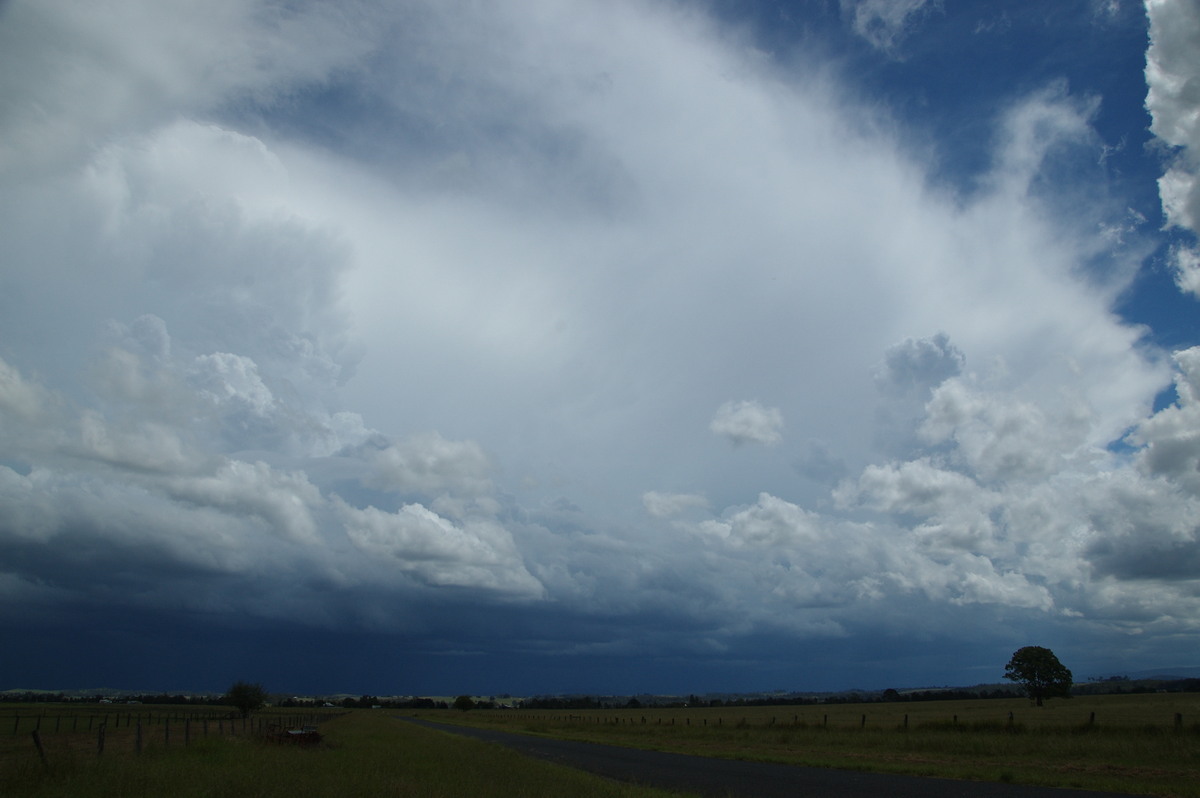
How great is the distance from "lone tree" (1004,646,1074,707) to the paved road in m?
79.9

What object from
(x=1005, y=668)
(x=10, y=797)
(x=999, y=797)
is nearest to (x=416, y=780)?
(x=10, y=797)

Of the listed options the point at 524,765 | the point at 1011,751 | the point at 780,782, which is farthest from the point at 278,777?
the point at 1011,751

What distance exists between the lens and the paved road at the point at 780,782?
20.5 meters

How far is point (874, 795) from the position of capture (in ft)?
67.6

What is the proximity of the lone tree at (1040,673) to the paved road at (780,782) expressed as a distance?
7988cm

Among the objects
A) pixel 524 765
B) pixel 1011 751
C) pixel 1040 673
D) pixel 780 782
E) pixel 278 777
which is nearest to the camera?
pixel 278 777

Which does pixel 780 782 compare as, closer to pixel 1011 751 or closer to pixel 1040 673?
pixel 1011 751

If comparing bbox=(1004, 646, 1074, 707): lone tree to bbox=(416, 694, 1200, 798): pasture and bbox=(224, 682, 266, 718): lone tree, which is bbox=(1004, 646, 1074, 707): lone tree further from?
bbox=(224, 682, 266, 718): lone tree

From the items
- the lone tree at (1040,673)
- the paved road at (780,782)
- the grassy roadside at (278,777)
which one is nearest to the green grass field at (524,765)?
the grassy roadside at (278,777)

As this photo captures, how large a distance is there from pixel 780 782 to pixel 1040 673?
294 feet

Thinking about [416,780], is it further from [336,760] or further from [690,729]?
[690,729]

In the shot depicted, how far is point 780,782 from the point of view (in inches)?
949

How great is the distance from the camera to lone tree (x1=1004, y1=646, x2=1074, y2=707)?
9331 centimetres

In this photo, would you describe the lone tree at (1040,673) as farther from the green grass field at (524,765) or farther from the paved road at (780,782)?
the paved road at (780,782)
